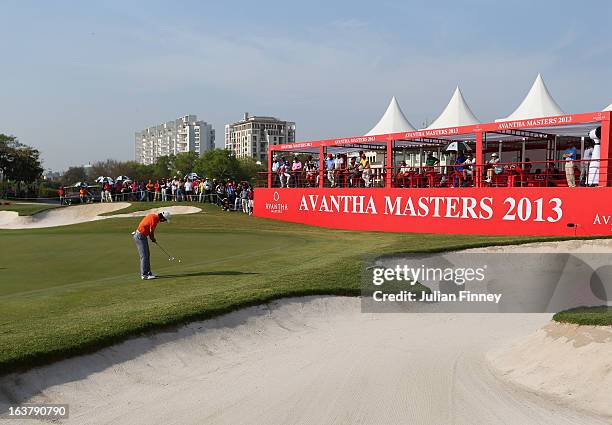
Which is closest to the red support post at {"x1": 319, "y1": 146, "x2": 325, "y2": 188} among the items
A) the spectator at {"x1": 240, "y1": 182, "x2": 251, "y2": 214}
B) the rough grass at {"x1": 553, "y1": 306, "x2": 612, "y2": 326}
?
the spectator at {"x1": 240, "y1": 182, "x2": 251, "y2": 214}

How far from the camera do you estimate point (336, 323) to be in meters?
11.0

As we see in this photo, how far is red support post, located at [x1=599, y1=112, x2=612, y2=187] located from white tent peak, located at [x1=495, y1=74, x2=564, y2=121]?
13368 mm

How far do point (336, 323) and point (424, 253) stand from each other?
17.7 feet

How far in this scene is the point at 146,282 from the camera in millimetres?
12508

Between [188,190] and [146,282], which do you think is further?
[188,190]

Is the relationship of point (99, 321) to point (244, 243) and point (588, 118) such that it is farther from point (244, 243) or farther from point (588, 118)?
point (588, 118)

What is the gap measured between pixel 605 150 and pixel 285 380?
16.4 meters

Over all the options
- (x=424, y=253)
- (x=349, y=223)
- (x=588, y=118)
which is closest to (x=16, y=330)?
(x=424, y=253)

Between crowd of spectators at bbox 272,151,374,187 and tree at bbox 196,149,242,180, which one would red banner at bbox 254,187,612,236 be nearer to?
crowd of spectators at bbox 272,151,374,187

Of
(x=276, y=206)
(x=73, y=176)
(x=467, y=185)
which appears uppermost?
(x=73, y=176)

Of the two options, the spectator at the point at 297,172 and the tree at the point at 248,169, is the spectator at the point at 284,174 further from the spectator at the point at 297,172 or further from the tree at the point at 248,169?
the tree at the point at 248,169

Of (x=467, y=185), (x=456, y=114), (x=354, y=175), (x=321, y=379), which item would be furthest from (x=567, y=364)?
(x=456, y=114)

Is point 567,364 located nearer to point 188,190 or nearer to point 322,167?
point 322,167

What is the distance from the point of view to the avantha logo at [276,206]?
1323 inches
